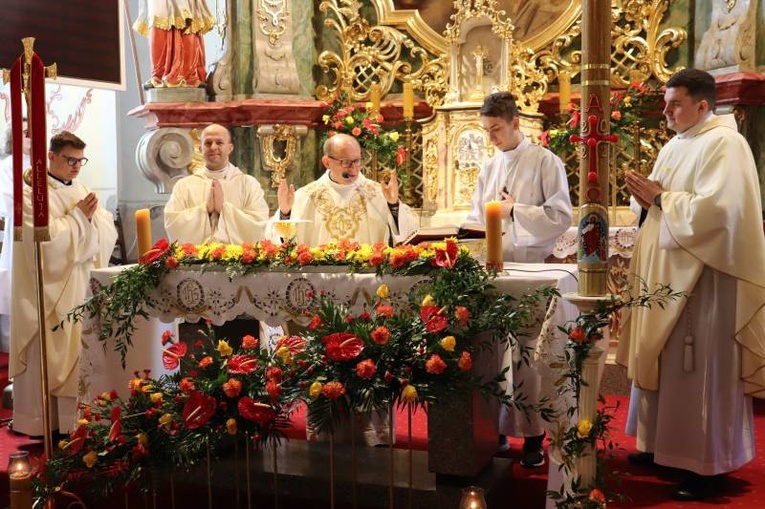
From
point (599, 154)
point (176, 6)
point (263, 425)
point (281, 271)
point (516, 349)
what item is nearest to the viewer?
point (599, 154)

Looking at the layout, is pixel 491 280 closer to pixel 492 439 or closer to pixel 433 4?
pixel 492 439

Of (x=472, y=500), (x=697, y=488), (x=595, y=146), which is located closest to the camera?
(x=472, y=500)

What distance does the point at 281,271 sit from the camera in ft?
13.9

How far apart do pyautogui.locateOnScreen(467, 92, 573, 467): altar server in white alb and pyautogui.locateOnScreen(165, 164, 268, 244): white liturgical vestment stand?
1376mm

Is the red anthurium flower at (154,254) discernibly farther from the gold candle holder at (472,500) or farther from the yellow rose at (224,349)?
the gold candle holder at (472,500)

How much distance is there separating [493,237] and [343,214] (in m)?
1.68

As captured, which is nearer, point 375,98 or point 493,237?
point 493,237

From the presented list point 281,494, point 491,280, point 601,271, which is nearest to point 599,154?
point 601,271

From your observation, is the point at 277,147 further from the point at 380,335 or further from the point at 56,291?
the point at 380,335

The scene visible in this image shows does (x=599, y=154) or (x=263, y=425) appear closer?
(x=599, y=154)

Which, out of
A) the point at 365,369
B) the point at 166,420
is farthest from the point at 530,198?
the point at 166,420

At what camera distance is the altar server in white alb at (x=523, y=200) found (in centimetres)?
472

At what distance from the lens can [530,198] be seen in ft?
16.6

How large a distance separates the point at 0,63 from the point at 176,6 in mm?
4375
